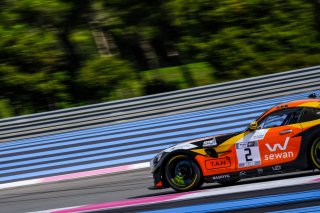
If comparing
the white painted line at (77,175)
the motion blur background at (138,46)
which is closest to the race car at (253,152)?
the white painted line at (77,175)

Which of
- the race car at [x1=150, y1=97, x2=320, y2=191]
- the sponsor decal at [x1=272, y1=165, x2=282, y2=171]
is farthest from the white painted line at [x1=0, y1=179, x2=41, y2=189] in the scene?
the sponsor decal at [x1=272, y1=165, x2=282, y2=171]

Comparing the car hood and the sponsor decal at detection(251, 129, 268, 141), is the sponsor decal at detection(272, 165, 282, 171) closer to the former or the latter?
the sponsor decal at detection(251, 129, 268, 141)

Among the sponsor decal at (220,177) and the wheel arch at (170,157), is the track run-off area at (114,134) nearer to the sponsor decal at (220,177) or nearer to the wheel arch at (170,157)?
the wheel arch at (170,157)

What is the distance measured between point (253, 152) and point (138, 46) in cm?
1123

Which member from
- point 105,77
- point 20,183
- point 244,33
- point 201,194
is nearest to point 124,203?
point 201,194

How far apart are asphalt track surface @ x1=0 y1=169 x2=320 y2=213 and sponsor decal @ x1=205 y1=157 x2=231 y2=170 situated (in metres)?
0.50

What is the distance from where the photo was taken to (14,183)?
12.4 metres

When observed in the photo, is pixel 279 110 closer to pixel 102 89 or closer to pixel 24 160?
pixel 24 160

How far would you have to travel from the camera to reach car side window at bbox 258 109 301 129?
26.1 ft

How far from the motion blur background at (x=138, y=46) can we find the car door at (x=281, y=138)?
8562mm

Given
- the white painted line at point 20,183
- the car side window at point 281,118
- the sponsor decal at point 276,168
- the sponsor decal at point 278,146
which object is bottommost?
the white painted line at point 20,183

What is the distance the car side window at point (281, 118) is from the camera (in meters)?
7.95

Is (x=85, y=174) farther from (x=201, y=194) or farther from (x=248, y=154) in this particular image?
(x=248, y=154)

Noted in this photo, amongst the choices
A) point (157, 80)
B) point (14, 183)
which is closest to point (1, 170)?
point (14, 183)
